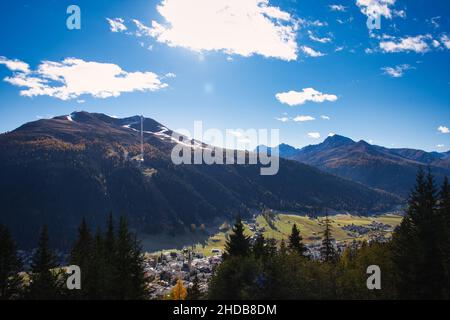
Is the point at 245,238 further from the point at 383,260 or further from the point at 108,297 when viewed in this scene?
the point at 383,260

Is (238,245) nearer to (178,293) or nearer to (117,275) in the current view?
(117,275)

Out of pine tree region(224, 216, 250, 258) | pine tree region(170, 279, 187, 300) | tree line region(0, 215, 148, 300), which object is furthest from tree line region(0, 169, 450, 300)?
pine tree region(170, 279, 187, 300)

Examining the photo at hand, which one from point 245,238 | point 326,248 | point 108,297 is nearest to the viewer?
point 108,297

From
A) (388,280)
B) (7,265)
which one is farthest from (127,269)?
(388,280)

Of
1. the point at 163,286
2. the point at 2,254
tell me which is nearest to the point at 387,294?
the point at 2,254

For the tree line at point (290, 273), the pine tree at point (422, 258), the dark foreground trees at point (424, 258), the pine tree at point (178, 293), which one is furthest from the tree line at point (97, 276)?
the pine tree at point (178, 293)

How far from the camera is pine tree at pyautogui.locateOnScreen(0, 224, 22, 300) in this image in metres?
49.0

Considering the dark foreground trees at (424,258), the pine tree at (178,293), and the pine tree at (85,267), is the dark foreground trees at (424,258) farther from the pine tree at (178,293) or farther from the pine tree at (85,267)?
the pine tree at (178,293)

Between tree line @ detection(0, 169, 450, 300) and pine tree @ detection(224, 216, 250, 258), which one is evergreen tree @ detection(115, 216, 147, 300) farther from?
pine tree @ detection(224, 216, 250, 258)

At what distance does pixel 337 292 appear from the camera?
131 ft

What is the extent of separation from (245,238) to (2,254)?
115 ft

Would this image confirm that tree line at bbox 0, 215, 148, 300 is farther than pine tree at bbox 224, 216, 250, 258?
No

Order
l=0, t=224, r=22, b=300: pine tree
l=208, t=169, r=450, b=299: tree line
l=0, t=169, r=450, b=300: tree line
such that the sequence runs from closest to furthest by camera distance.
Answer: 1. l=208, t=169, r=450, b=299: tree line
2. l=0, t=169, r=450, b=300: tree line
3. l=0, t=224, r=22, b=300: pine tree

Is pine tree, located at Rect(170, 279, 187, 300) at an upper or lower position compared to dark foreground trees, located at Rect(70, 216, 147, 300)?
lower
